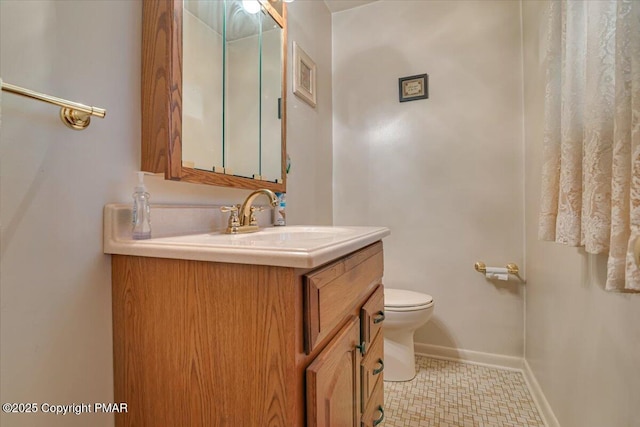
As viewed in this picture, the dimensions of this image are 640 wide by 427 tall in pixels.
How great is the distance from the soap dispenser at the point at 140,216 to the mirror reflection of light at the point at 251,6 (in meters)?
0.94

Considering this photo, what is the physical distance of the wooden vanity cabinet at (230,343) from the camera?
0.57 meters

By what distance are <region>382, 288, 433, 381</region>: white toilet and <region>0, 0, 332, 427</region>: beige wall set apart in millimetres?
1246

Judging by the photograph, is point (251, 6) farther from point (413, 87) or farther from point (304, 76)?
point (413, 87)

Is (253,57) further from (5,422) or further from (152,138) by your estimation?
(5,422)

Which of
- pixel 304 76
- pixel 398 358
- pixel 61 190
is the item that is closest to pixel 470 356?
pixel 398 358

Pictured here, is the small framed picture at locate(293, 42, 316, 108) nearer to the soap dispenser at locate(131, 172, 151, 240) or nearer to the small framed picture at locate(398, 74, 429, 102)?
the small framed picture at locate(398, 74, 429, 102)

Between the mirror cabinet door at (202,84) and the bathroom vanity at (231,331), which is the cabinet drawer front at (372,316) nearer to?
the bathroom vanity at (231,331)

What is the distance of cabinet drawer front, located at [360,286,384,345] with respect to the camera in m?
0.92

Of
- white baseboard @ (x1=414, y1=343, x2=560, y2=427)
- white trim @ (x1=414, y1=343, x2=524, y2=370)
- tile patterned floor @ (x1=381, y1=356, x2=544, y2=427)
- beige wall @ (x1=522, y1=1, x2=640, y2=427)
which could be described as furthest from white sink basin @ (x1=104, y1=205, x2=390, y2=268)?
white trim @ (x1=414, y1=343, x2=524, y2=370)

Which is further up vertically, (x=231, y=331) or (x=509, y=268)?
(x=231, y=331)

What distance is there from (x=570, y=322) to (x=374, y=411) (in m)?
0.79

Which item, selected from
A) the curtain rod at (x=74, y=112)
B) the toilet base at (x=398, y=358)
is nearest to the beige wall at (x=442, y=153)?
the toilet base at (x=398, y=358)

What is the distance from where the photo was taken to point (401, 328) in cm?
161

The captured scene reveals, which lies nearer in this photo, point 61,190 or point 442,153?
point 61,190
